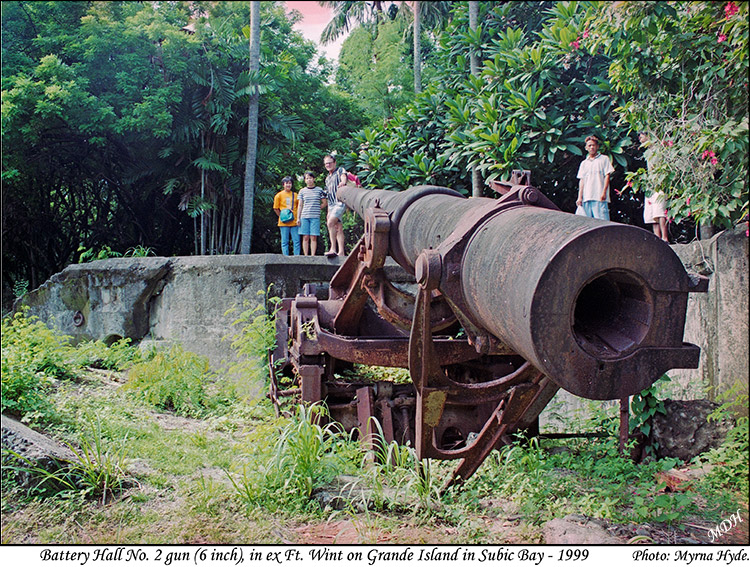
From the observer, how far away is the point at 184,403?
582 centimetres

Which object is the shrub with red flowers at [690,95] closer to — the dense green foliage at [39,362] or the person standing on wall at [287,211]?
the dense green foliage at [39,362]

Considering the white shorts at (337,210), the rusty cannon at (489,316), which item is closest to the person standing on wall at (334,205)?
the white shorts at (337,210)

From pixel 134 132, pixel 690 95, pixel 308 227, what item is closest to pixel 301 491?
pixel 690 95

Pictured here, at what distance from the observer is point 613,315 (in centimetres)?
227

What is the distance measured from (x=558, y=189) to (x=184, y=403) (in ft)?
20.5

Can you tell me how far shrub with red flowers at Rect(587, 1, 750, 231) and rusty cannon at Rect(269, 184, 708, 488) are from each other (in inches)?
36.5

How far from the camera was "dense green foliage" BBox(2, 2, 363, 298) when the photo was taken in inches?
321

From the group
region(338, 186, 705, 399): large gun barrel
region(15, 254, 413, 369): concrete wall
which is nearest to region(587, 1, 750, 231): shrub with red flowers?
region(338, 186, 705, 399): large gun barrel

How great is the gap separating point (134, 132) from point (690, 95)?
8236mm

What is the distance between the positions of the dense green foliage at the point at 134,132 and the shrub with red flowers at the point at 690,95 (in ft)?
13.7

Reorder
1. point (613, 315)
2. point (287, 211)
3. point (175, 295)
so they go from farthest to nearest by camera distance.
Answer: point (287, 211), point (175, 295), point (613, 315)

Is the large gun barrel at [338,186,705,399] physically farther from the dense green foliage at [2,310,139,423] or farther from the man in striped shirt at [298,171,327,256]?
the man in striped shirt at [298,171,327,256]

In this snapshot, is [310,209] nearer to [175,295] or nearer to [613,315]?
[175,295]

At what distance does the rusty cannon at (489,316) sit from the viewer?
205 cm
